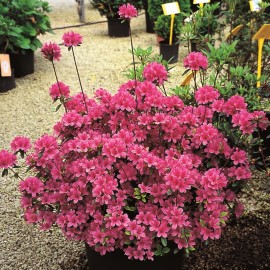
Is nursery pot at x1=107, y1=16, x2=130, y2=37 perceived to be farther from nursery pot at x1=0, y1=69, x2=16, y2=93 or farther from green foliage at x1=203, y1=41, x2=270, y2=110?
green foliage at x1=203, y1=41, x2=270, y2=110

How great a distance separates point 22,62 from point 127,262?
3676 millimetres

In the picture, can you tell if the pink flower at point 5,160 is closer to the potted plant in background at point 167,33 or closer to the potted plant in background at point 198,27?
the potted plant in background at point 198,27

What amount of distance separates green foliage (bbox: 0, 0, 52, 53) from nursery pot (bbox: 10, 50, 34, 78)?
67 mm

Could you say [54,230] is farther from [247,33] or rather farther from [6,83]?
[6,83]

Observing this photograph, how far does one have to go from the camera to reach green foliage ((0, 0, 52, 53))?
4.74 meters

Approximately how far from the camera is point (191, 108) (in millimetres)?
1939

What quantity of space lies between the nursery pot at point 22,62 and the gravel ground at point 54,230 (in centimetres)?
8

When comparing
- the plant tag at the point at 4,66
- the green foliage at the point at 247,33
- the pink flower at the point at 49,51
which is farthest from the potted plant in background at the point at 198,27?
the plant tag at the point at 4,66

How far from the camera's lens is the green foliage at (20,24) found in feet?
15.6

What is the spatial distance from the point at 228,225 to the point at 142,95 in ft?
3.28

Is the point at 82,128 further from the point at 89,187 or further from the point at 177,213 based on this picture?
the point at 177,213

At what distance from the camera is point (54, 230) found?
8.40 feet

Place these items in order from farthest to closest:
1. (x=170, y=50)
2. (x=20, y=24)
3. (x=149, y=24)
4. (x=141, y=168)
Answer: (x=149, y=24) < (x=170, y=50) < (x=20, y=24) < (x=141, y=168)

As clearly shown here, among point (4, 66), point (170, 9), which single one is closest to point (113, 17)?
point (170, 9)
